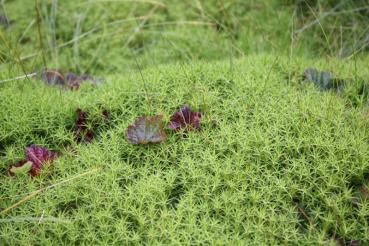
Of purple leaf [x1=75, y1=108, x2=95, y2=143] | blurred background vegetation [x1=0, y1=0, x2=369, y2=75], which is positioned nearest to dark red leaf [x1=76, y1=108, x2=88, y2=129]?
purple leaf [x1=75, y1=108, x2=95, y2=143]

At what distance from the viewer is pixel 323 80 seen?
9.55ft

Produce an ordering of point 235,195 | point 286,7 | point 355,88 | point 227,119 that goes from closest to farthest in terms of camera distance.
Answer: point 235,195 < point 227,119 < point 355,88 < point 286,7

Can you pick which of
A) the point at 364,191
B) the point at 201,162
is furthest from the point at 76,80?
the point at 364,191

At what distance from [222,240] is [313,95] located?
4.13 feet

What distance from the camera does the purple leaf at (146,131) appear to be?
2.37m

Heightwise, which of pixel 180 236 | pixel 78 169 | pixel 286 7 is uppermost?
pixel 286 7

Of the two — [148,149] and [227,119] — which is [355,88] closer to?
[227,119]

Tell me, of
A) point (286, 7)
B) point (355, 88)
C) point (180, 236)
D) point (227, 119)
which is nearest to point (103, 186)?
point (180, 236)

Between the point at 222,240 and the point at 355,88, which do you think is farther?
the point at 355,88

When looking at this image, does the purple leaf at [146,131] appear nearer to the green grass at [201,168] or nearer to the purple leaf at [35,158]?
the green grass at [201,168]

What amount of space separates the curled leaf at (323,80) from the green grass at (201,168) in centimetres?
12

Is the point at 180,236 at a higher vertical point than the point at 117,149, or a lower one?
lower

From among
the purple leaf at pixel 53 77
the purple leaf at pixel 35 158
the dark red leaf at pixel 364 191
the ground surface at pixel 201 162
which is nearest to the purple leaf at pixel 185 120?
the ground surface at pixel 201 162

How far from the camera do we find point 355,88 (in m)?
2.81
